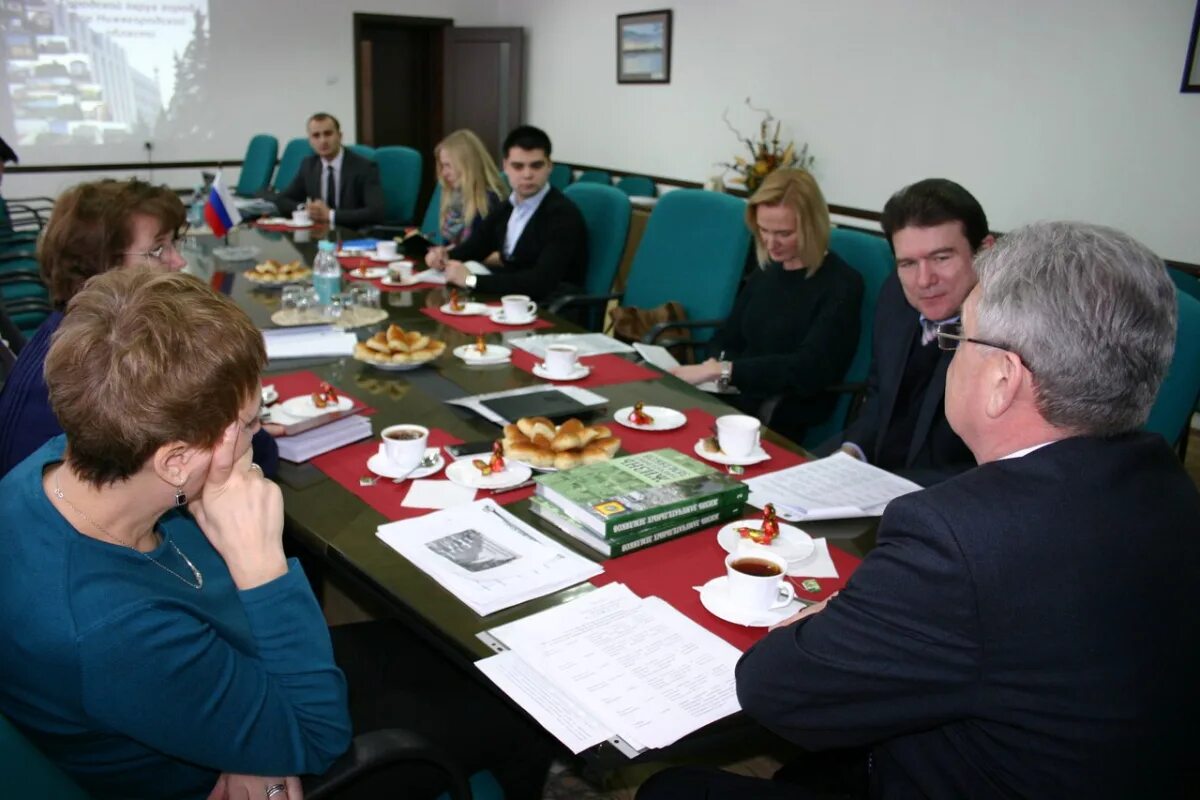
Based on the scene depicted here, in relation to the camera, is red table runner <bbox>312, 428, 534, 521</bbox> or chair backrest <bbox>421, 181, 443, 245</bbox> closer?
red table runner <bbox>312, 428, 534, 521</bbox>

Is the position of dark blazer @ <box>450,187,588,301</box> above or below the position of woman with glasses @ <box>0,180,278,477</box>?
below

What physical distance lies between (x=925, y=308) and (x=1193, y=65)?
256 centimetres

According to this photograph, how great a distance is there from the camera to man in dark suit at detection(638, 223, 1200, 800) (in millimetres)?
902

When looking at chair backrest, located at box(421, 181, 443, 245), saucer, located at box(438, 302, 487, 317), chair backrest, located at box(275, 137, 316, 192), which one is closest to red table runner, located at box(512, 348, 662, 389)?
saucer, located at box(438, 302, 487, 317)

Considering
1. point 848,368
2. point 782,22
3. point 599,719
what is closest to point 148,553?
point 599,719

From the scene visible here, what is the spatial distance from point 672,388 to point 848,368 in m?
0.70

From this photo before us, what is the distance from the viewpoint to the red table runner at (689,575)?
1268 mm

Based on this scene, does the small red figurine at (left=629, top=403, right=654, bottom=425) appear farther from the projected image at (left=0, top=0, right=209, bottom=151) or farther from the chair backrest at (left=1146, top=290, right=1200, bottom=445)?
the projected image at (left=0, top=0, right=209, bottom=151)

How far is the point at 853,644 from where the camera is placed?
38.2 inches

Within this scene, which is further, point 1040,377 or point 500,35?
point 500,35

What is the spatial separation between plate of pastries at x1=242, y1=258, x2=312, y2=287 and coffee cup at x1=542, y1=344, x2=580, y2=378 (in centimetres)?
139

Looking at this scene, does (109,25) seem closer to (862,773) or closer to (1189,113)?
(1189,113)

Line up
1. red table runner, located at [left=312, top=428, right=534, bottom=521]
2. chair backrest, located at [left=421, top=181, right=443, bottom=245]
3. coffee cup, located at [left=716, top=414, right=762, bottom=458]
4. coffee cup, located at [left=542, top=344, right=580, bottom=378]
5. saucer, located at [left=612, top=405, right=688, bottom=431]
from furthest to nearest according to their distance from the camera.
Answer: chair backrest, located at [left=421, top=181, right=443, bottom=245]
coffee cup, located at [left=542, top=344, right=580, bottom=378]
saucer, located at [left=612, top=405, right=688, bottom=431]
coffee cup, located at [left=716, top=414, right=762, bottom=458]
red table runner, located at [left=312, top=428, right=534, bottom=521]

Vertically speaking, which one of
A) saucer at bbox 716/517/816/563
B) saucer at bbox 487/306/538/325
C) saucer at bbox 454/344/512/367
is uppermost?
saucer at bbox 487/306/538/325
